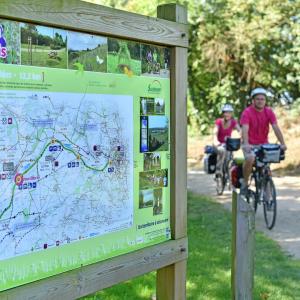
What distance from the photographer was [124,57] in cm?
314

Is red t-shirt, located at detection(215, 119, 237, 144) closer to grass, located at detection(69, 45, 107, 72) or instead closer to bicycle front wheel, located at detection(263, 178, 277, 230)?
bicycle front wheel, located at detection(263, 178, 277, 230)

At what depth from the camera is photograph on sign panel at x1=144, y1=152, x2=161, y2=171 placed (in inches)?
131

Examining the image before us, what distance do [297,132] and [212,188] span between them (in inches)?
248

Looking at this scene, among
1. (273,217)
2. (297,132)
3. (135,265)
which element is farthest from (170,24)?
(297,132)

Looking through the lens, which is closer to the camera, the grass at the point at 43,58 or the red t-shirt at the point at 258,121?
the grass at the point at 43,58

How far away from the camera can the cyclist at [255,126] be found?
8.27m

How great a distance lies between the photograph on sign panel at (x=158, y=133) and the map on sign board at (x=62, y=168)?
0.18 m

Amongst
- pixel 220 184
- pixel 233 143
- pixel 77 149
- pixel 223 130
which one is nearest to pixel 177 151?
pixel 77 149

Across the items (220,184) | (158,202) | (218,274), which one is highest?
(158,202)

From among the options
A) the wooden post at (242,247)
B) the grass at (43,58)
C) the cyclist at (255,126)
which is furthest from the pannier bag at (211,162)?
the grass at (43,58)

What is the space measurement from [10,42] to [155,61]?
3.38 feet

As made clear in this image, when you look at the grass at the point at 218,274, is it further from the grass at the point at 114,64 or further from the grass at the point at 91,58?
the grass at the point at 91,58

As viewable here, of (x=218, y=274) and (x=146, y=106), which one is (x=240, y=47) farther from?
(x=146, y=106)

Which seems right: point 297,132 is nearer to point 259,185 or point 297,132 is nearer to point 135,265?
point 259,185
